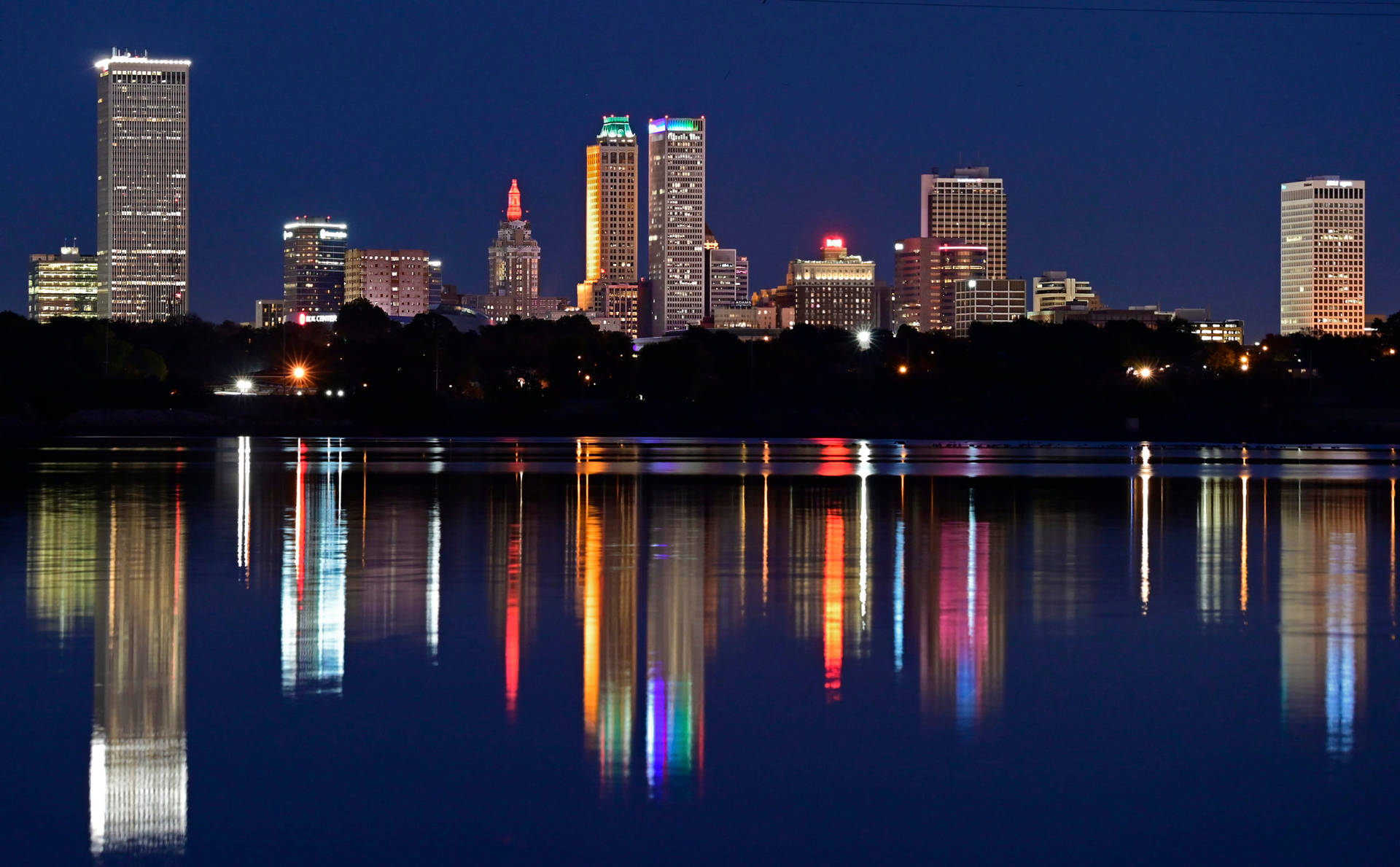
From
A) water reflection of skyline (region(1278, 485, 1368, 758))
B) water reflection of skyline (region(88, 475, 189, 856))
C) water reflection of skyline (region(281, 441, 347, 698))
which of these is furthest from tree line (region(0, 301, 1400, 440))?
water reflection of skyline (region(88, 475, 189, 856))

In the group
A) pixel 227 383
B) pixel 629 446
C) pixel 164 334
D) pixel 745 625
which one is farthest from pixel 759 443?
pixel 164 334

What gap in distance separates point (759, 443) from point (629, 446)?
954cm

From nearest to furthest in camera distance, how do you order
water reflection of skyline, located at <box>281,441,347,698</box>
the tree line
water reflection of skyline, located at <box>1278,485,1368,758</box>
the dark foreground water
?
the dark foreground water
water reflection of skyline, located at <box>1278,485,1368,758</box>
water reflection of skyline, located at <box>281,441,347,698</box>
the tree line

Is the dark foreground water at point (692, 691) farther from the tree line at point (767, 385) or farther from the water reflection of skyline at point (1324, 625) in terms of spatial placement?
the tree line at point (767, 385)

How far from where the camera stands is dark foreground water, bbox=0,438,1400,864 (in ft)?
26.4

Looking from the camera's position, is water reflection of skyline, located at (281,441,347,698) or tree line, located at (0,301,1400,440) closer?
water reflection of skyline, located at (281,441,347,698)

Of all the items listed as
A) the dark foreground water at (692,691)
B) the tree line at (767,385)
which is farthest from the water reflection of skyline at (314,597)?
the tree line at (767,385)

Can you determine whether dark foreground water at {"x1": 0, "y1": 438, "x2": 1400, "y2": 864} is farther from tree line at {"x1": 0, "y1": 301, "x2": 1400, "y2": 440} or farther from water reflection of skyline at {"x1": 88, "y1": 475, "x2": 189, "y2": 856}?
tree line at {"x1": 0, "y1": 301, "x2": 1400, "y2": 440}

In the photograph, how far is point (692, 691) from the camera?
11.1 meters

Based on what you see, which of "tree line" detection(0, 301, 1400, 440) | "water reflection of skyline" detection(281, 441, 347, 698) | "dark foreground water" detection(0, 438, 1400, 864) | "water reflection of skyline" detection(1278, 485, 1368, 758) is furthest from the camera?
"tree line" detection(0, 301, 1400, 440)

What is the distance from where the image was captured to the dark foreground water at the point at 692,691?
26.4 ft

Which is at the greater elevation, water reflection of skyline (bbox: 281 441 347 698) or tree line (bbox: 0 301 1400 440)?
tree line (bbox: 0 301 1400 440)

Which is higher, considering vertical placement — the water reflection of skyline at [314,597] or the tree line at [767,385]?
the tree line at [767,385]

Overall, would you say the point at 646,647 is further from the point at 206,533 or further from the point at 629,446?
the point at 629,446
